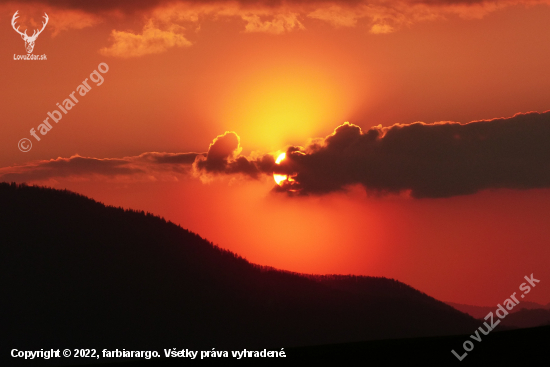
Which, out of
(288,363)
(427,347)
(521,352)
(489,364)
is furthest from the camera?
(427,347)

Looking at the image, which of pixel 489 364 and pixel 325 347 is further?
pixel 325 347

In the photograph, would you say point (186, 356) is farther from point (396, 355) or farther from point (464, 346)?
point (464, 346)

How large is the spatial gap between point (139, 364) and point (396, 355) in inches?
1922

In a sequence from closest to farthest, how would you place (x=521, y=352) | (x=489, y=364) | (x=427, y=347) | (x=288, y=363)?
1. (x=489, y=364)
2. (x=521, y=352)
3. (x=288, y=363)
4. (x=427, y=347)

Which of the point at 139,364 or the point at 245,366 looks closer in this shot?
the point at 245,366

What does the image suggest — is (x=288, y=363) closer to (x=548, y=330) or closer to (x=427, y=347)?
(x=427, y=347)

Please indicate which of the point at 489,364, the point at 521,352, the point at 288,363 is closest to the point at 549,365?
the point at 489,364

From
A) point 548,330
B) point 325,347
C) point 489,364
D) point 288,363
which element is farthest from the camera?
point 325,347

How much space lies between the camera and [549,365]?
68.2 meters

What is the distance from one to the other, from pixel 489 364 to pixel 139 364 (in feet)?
211

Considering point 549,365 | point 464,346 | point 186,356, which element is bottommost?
point 549,365

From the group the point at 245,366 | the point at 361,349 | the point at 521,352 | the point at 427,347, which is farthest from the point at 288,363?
the point at 521,352

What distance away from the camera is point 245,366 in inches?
3435

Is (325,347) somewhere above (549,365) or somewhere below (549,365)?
above
